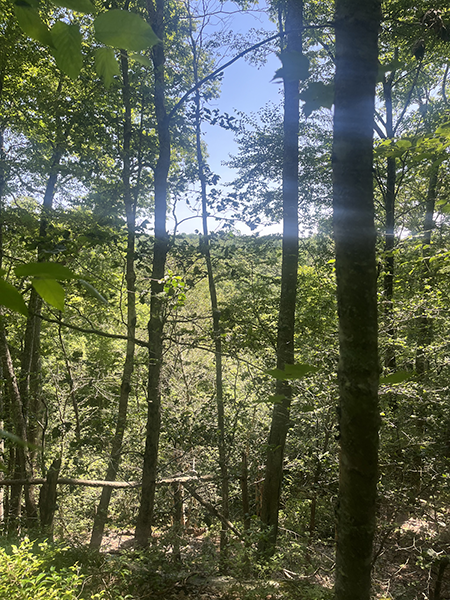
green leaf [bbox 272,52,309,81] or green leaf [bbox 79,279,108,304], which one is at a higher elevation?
green leaf [bbox 272,52,309,81]

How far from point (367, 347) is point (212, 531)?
7.31m

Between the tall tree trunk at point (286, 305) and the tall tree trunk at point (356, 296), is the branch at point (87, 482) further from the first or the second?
the tall tree trunk at point (356, 296)

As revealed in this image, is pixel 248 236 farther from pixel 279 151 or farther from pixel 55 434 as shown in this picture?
pixel 55 434

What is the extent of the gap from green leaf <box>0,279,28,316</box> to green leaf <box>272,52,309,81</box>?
0.67 meters

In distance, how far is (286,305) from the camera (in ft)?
14.0

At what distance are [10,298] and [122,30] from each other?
423 mm

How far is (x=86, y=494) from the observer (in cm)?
985

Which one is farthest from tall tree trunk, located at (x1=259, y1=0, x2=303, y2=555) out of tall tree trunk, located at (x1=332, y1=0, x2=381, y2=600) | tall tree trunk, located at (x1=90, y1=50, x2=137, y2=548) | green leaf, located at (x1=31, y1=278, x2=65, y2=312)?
Answer: green leaf, located at (x1=31, y1=278, x2=65, y2=312)

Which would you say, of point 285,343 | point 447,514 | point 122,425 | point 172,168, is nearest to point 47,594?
point 122,425

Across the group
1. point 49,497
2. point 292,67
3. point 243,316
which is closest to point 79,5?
point 292,67

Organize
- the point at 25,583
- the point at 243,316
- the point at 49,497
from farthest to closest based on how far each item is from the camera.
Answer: the point at 243,316, the point at 49,497, the point at 25,583

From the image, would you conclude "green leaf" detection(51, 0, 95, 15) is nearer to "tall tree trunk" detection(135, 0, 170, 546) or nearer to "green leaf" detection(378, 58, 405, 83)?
"green leaf" detection(378, 58, 405, 83)

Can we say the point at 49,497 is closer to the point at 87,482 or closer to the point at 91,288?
the point at 87,482

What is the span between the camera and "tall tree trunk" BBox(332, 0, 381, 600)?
767 mm
